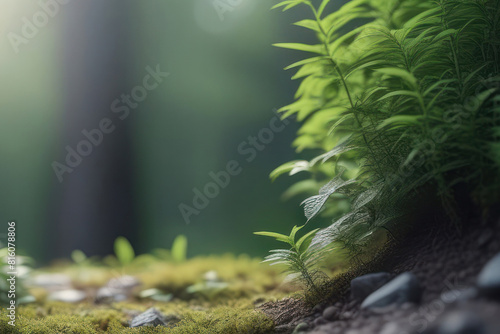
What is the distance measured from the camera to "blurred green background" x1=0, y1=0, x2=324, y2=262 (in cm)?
458

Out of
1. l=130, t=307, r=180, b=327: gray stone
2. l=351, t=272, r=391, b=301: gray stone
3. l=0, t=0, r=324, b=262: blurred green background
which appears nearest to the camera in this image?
l=351, t=272, r=391, b=301: gray stone

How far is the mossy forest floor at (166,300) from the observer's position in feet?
5.26

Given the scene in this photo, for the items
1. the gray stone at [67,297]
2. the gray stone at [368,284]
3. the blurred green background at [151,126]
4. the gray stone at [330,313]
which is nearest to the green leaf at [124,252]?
the blurred green background at [151,126]

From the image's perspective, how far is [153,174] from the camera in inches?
198

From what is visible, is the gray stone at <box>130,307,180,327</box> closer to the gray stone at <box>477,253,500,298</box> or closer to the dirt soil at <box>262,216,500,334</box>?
the dirt soil at <box>262,216,500,334</box>

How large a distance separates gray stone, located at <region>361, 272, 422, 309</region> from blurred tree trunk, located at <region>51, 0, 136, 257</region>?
14.3ft

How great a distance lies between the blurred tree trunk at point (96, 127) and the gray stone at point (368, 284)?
4.20 meters

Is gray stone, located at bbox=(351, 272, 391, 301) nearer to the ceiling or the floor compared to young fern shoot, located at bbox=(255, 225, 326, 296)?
nearer to the floor

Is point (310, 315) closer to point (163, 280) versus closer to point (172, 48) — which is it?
point (163, 280)

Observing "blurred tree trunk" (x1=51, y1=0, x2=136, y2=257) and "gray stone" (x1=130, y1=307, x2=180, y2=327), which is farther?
"blurred tree trunk" (x1=51, y1=0, x2=136, y2=257)

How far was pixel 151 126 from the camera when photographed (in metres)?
4.98

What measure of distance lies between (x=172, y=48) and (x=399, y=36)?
4148 millimetres

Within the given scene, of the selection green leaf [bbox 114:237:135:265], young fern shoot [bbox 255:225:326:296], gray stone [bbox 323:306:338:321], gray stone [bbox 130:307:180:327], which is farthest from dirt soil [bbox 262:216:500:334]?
green leaf [bbox 114:237:135:265]

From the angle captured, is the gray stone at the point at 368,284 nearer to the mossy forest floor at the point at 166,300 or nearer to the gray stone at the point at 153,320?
the mossy forest floor at the point at 166,300
